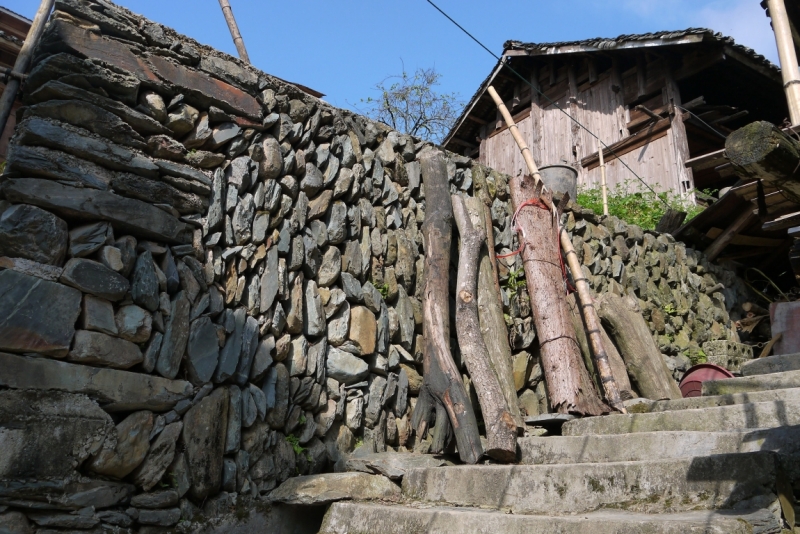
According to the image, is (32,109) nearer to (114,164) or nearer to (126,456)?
(114,164)

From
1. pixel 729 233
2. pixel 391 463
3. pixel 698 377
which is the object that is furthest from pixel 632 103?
pixel 391 463

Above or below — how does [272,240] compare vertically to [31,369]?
above

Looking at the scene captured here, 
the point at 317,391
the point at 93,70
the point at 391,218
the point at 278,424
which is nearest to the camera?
the point at 93,70

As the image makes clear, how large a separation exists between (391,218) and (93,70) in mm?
2245

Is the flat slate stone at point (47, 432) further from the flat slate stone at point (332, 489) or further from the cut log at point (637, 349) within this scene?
the cut log at point (637, 349)

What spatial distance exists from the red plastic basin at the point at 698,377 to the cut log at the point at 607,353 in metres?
0.86

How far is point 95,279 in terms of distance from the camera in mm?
2857

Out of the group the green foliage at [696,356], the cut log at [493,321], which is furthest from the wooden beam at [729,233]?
the cut log at [493,321]

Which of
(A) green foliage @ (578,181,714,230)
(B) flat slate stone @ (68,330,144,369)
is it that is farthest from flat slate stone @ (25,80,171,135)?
(A) green foliage @ (578,181,714,230)

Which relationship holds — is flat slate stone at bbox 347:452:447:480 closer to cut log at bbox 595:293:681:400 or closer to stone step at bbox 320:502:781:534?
stone step at bbox 320:502:781:534

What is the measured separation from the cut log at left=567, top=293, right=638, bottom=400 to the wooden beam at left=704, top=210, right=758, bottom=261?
328cm

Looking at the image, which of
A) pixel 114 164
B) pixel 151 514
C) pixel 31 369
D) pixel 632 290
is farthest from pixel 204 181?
pixel 632 290

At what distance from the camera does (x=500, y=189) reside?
5723 mm

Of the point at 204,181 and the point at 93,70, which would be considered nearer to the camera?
the point at 93,70
